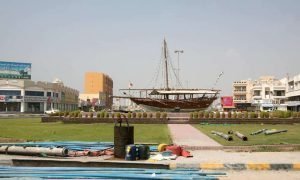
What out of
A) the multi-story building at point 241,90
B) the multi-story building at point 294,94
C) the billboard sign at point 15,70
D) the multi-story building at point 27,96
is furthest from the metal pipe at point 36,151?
the multi-story building at point 241,90

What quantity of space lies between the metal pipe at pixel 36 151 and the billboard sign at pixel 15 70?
262 feet

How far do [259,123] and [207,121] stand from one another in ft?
15.2

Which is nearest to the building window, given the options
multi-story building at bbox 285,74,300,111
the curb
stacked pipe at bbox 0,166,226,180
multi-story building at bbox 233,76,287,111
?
multi-story building at bbox 233,76,287,111

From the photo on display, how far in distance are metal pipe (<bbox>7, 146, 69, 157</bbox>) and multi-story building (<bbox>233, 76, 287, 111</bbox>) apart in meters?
81.9

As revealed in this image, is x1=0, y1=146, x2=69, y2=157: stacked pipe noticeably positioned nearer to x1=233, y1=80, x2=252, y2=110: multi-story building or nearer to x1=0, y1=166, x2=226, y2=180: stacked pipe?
x1=0, y1=166, x2=226, y2=180: stacked pipe

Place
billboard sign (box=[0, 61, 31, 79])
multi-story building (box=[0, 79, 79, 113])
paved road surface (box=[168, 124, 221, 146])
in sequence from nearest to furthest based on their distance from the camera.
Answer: paved road surface (box=[168, 124, 221, 146])
billboard sign (box=[0, 61, 31, 79])
multi-story building (box=[0, 79, 79, 113])

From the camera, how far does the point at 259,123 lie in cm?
3416

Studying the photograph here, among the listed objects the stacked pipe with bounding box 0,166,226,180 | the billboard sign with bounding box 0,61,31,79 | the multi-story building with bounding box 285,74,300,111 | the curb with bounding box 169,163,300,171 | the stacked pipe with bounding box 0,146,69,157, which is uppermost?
the billboard sign with bounding box 0,61,31,79

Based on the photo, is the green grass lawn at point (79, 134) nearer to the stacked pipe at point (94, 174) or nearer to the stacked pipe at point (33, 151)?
the stacked pipe at point (33, 151)

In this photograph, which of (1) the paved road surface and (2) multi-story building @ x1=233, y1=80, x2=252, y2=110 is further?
(2) multi-story building @ x1=233, y1=80, x2=252, y2=110

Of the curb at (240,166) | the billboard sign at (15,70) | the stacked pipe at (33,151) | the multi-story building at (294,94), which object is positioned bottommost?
the curb at (240,166)

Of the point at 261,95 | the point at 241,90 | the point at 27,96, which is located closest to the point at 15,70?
the point at 27,96

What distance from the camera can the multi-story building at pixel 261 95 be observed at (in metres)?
97.9

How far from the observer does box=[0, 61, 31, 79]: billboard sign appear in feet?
290
